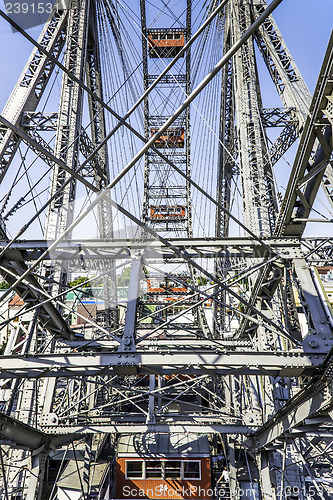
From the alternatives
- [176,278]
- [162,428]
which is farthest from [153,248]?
[162,428]

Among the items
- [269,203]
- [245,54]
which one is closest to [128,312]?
[269,203]

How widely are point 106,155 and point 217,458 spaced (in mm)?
14328

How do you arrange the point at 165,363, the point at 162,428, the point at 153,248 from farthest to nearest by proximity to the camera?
the point at 162,428 → the point at 153,248 → the point at 165,363

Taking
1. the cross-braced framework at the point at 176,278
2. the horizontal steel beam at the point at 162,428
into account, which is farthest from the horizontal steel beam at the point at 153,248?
the horizontal steel beam at the point at 162,428

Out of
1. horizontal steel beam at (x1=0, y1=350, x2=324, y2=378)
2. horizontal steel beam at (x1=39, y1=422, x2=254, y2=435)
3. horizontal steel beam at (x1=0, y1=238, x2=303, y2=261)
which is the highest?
horizontal steel beam at (x1=0, y1=238, x2=303, y2=261)

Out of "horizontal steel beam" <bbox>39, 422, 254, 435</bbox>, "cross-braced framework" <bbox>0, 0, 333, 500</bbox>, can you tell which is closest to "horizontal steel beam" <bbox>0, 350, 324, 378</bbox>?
"cross-braced framework" <bbox>0, 0, 333, 500</bbox>

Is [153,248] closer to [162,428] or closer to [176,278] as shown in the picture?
[176,278]

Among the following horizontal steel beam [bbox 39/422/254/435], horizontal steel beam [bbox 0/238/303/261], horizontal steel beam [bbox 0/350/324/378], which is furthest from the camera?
horizontal steel beam [bbox 39/422/254/435]

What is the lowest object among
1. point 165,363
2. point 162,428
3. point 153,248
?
point 165,363

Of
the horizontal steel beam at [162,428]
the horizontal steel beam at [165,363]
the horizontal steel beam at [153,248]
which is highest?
the horizontal steel beam at [153,248]

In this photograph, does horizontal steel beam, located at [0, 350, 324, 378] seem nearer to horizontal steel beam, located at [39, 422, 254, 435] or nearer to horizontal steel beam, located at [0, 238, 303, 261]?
horizontal steel beam, located at [0, 238, 303, 261]

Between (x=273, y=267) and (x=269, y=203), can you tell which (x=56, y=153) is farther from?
(x=273, y=267)

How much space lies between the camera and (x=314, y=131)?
15.6ft

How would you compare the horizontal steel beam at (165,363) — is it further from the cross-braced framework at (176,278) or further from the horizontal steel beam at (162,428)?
the horizontal steel beam at (162,428)
